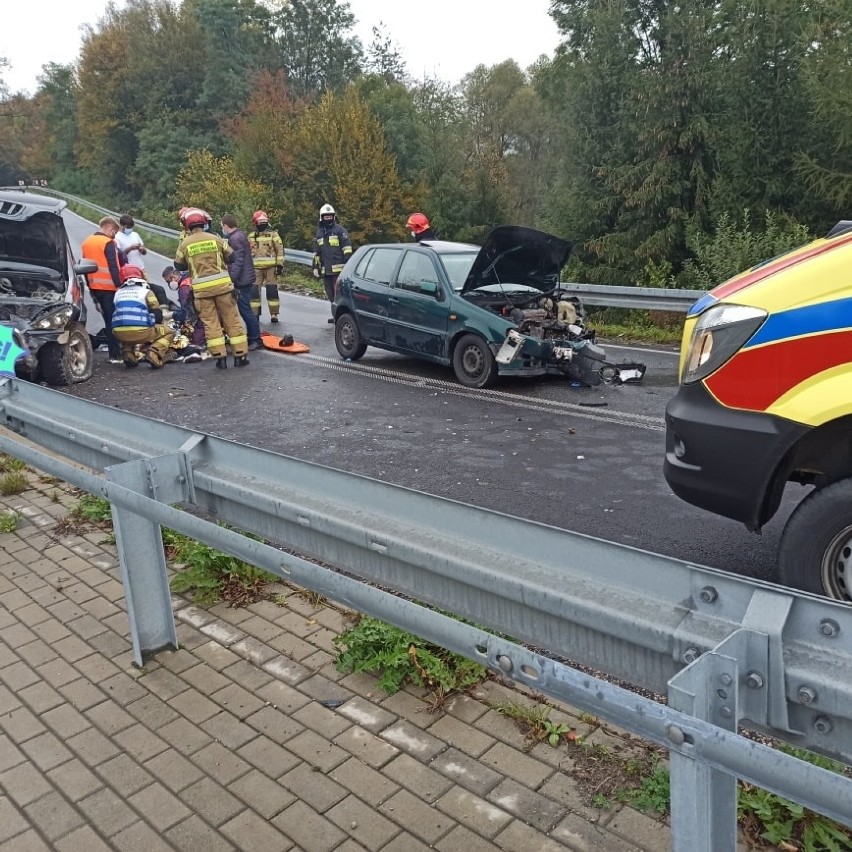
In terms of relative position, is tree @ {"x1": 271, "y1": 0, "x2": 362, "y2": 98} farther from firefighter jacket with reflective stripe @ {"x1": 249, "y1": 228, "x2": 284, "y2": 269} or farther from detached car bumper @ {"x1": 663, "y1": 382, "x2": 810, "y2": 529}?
detached car bumper @ {"x1": 663, "y1": 382, "x2": 810, "y2": 529}

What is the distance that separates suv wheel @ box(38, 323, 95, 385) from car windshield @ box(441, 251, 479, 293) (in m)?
4.55

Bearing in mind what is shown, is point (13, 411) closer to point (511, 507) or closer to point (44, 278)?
point (511, 507)

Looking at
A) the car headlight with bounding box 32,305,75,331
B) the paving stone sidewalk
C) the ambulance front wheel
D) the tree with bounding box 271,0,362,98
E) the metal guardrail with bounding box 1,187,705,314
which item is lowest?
the paving stone sidewalk

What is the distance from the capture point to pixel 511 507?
584 cm

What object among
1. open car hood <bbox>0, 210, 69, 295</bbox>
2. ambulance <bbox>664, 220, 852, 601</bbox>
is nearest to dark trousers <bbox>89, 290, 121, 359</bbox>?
open car hood <bbox>0, 210, 69, 295</bbox>

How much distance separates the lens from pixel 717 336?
3719 mm

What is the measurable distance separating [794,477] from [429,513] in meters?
2.12

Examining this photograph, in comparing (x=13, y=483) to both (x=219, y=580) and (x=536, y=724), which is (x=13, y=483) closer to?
(x=219, y=580)

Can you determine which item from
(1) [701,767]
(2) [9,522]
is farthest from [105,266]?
(1) [701,767]

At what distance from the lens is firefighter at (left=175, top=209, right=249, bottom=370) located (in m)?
10.6

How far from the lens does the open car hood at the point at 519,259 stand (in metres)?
9.28

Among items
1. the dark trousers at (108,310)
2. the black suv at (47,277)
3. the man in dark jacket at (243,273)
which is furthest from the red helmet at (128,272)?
the man in dark jacket at (243,273)

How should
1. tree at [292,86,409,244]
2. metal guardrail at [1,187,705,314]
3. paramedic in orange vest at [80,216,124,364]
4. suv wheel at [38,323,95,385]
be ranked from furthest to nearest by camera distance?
tree at [292,86,409,244] < metal guardrail at [1,187,705,314] < paramedic in orange vest at [80,216,124,364] < suv wheel at [38,323,95,385]

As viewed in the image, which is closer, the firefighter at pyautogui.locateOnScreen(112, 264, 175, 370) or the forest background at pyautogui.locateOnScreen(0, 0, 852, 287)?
the firefighter at pyautogui.locateOnScreen(112, 264, 175, 370)
